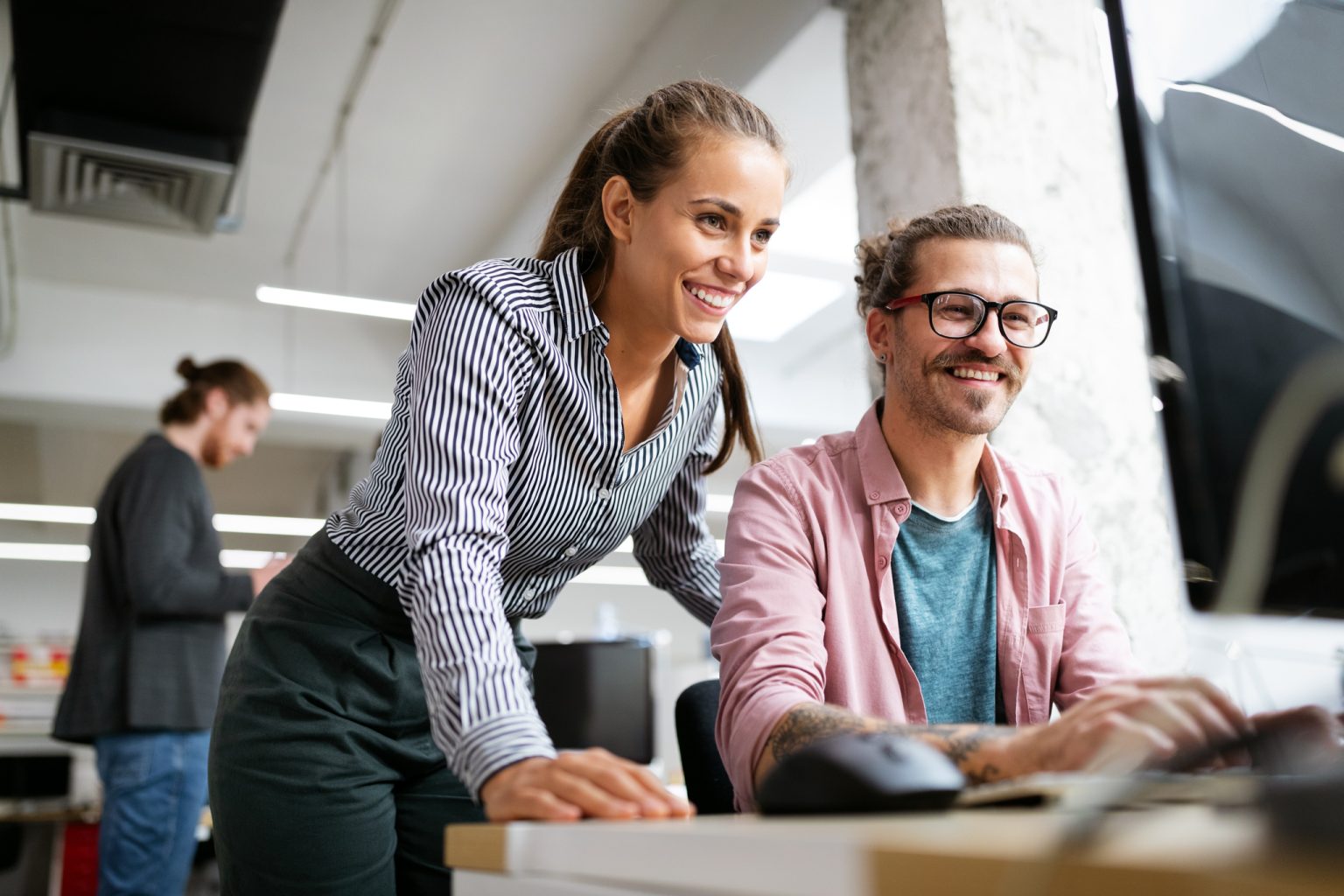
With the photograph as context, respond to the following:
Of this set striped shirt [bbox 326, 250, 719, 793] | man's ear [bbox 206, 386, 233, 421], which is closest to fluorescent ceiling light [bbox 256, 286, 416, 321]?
man's ear [bbox 206, 386, 233, 421]

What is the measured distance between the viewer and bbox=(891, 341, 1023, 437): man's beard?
139 cm

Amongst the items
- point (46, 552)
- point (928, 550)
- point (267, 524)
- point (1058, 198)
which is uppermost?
point (267, 524)

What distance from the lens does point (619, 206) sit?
1.39 meters

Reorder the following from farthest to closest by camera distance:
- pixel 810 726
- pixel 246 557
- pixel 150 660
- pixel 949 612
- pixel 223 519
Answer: pixel 246 557, pixel 223 519, pixel 150 660, pixel 949 612, pixel 810 726

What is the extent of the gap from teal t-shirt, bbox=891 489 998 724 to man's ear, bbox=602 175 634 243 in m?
0.47

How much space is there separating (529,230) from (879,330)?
15.8 ft

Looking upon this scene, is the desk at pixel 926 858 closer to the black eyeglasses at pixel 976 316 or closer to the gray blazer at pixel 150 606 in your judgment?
the black eyeglasses at pixel 976 316

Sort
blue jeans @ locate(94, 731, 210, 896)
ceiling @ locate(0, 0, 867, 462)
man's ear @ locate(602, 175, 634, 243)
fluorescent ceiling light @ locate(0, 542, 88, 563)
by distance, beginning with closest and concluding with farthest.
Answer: man's ear @ locate(602, 175, 634, 243) → blue jeans @ locate(94, 731, 210, 896) → ceiling @ locate(0, 0, 867, 462) → fluorescent ceiling light @ locate(0, 542, 88, 563)

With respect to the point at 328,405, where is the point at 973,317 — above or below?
below

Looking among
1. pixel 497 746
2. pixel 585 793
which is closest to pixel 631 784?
pixel 585 793

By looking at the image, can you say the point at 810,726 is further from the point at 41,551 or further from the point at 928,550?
the point at 41,551

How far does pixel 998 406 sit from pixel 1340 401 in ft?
3.13

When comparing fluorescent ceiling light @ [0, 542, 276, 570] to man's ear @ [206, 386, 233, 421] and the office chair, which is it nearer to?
man's ear @ [206, 386, 233, 421]

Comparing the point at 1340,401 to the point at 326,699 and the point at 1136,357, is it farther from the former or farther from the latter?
the point at 1136,357
